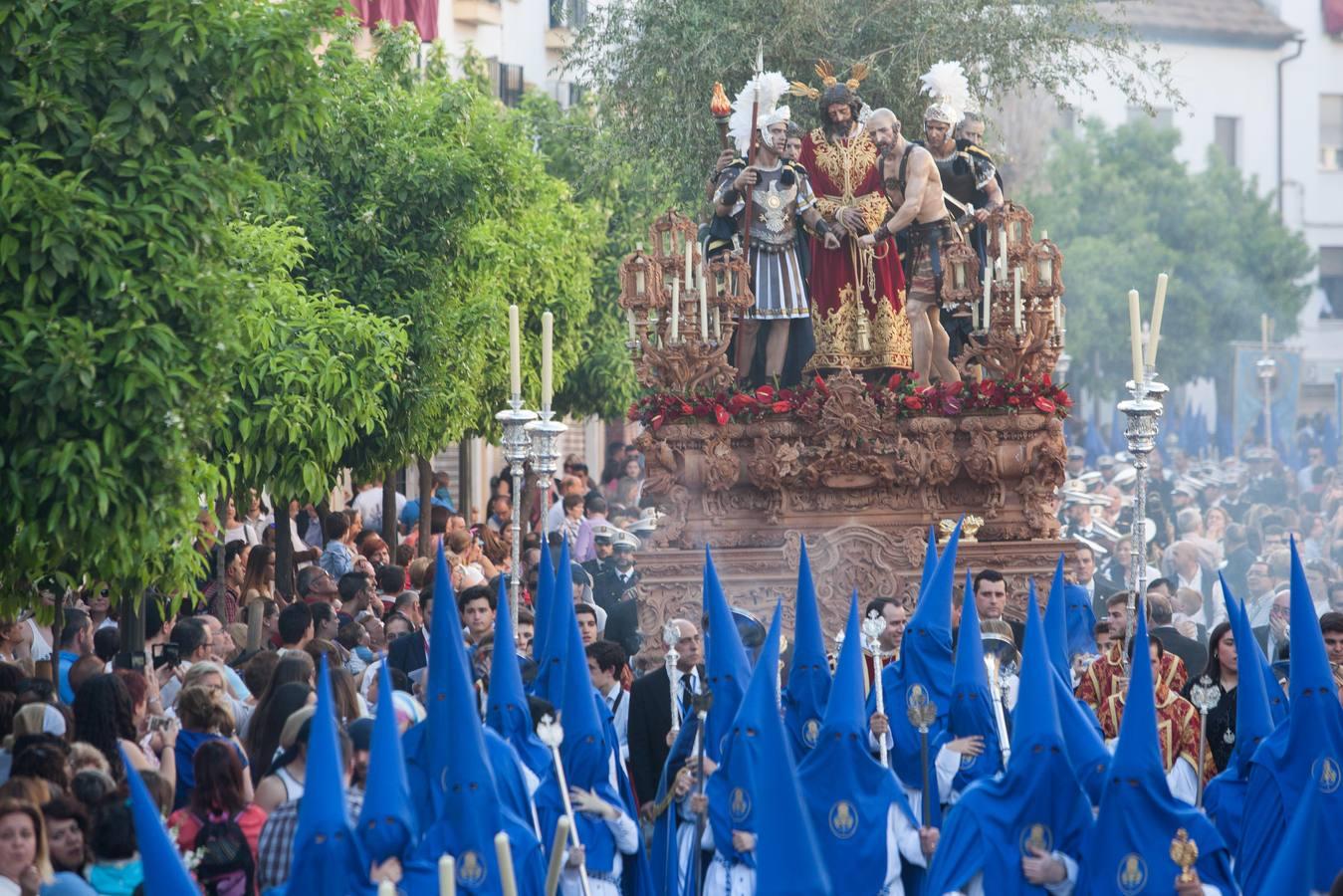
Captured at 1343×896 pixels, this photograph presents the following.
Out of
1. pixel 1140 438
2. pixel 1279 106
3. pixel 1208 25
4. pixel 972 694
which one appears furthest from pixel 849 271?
pixel 1279 106

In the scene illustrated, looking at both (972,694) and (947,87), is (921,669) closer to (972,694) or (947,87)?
(972,694)

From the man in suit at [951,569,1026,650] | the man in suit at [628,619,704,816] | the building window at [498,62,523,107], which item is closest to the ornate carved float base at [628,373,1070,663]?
the man in suit at [951,569,1026,650]

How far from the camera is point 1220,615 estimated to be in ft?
62.0

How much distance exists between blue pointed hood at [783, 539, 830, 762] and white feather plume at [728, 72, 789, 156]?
22.0 feet

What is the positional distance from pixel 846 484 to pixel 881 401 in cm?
59

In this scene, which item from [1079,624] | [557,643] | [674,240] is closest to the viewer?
[557,643]

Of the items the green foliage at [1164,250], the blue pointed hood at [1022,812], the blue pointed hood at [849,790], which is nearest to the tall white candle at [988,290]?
the blue pointed hood at [849,790]

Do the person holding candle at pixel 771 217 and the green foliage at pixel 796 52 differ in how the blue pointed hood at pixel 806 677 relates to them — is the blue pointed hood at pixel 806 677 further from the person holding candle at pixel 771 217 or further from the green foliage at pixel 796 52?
the green foliage at pixel 796 52

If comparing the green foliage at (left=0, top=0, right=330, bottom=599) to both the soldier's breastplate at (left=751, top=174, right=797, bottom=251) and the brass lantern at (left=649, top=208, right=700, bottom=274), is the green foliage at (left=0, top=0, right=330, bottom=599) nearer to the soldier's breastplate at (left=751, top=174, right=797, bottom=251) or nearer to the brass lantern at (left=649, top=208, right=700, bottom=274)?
the brass lantern at (left=649, top=208, right=700, bottom=274)

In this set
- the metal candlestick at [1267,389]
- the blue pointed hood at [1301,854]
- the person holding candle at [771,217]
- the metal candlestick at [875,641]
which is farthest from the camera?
the metal candlestick at [1267,389]

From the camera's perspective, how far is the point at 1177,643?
1425 cm

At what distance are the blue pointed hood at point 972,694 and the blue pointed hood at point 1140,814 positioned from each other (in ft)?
4.56

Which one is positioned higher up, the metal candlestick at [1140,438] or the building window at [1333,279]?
the building window at [1333,279]

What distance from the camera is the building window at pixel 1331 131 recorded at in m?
66.8
